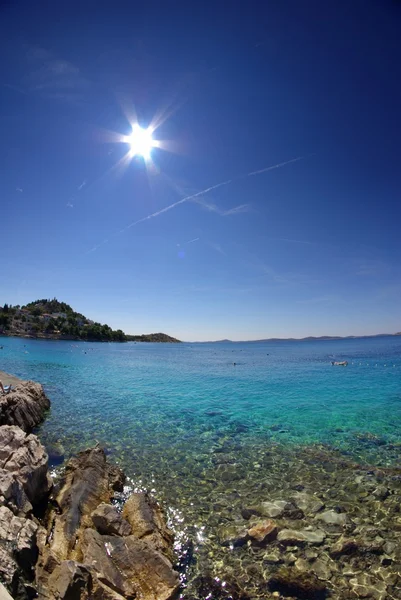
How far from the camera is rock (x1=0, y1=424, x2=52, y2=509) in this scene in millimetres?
8484

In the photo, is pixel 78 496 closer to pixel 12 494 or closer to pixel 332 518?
pixel 12 494

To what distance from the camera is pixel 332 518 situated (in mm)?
10219

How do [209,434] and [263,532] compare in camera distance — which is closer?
[263,532]

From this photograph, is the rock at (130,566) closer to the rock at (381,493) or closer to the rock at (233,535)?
the rock at (233,535)

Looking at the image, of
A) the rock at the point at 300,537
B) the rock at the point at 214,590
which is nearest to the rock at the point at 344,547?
the rock at the point at 300,537

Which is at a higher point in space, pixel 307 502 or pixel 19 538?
pixel 19 538

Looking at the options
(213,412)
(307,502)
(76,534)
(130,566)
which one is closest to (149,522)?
(130,566)

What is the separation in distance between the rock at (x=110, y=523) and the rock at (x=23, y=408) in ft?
39.2

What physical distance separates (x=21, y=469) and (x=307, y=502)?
1059cm

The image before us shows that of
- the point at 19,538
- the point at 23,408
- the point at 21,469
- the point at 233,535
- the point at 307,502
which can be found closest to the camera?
the point at 19,538

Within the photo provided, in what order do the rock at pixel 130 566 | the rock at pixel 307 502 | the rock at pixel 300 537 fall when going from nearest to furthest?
the rock at pixel 130 566, the rock at pixel 300 537, the rock at pixel 307 502

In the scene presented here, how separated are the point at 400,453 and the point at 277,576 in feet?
40.9

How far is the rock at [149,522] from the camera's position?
8.28 m

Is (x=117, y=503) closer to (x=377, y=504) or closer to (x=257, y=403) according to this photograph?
(x=377, y=504)
